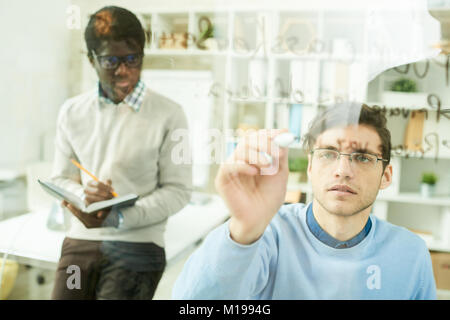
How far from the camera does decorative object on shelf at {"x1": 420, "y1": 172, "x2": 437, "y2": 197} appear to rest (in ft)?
2.45

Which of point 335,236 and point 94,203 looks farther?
point 94,203

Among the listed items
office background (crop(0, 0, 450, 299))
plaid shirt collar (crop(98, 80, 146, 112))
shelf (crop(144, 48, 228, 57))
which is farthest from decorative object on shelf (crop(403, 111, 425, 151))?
plaid shirt collar (crop(98, 80, 146, 112))

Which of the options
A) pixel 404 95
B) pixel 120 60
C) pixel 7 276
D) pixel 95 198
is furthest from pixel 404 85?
pixel 7 276

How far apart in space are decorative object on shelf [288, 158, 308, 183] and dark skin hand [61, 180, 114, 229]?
41 centimetres

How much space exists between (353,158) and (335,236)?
0.53 feet

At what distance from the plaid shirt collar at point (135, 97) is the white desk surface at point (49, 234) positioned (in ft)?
0.86

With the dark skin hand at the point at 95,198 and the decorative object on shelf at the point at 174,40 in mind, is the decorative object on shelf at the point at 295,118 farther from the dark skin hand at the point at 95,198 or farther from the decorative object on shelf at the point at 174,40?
the dark skin hand at the point at 95,198

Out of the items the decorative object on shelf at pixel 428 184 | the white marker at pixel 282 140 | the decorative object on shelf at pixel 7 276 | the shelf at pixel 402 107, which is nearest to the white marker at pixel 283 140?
the white marker at pixel 282 140

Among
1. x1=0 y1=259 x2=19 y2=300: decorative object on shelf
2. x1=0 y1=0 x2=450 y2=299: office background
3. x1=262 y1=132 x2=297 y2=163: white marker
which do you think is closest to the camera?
x1=262 y1=132 x2=297 y2=163: white marker

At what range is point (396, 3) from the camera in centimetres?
73

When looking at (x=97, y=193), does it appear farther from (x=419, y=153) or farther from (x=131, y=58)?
(x=419, y=153)

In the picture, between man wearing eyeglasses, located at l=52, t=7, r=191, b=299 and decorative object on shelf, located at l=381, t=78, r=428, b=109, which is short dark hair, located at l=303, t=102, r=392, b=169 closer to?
decorative object on shelf, located at l=381, t=78, r=428, b=109

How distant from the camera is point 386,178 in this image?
0.73m

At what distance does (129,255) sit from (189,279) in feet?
0.77
